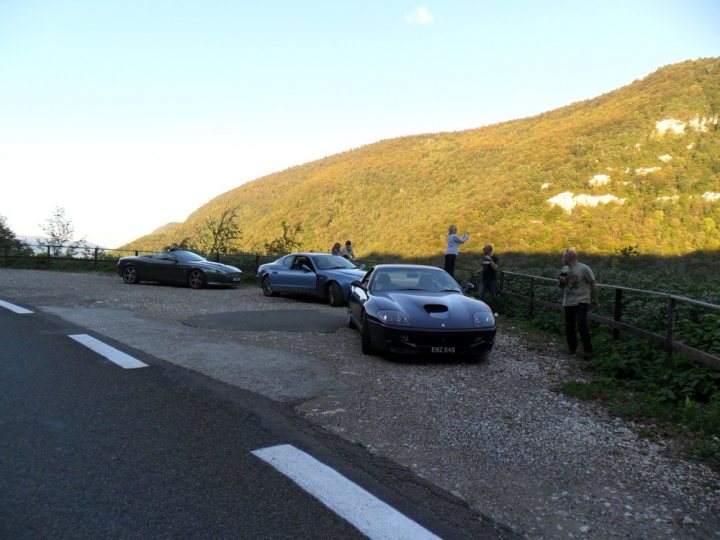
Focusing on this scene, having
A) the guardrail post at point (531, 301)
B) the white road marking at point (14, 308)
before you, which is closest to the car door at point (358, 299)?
the guardrail post at point (531, 301)

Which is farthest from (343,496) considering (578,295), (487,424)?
(578,295)

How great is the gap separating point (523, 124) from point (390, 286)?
219 feet

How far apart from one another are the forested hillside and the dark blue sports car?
16.1 meters

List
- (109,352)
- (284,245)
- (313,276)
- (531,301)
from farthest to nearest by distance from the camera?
(284,245) < (313,276) < (531,301) < (109,352)

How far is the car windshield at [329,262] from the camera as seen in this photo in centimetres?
1433

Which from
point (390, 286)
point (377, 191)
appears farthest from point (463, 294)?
point (377, 191)

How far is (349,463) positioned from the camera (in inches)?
145

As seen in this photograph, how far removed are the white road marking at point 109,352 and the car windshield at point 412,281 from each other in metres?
3.63

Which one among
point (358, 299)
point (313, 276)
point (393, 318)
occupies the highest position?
point (313, 276)

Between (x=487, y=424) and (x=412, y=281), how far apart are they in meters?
4.09

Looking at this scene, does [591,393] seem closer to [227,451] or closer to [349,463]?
[349,463]

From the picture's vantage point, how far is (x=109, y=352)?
7.00 meters

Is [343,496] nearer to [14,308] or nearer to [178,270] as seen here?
[14,308]

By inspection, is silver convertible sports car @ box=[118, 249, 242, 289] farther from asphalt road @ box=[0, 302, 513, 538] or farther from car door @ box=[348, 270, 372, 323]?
asphalt road @ box=[0, 302, 513, 538]
